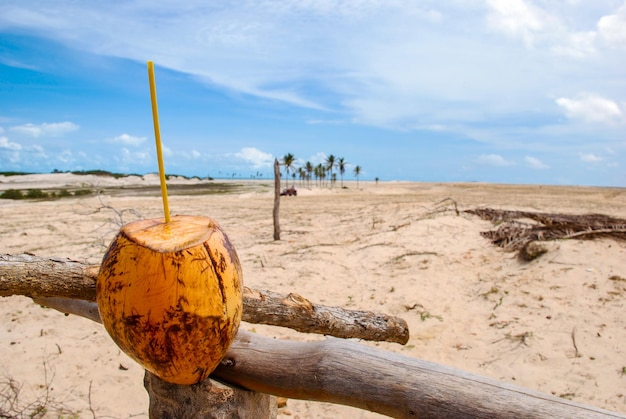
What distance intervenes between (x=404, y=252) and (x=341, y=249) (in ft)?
4.97

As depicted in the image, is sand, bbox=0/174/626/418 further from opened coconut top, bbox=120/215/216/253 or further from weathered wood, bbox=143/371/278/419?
opened coconut top, bbox=120/215/216/253

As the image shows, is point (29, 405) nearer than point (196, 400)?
No

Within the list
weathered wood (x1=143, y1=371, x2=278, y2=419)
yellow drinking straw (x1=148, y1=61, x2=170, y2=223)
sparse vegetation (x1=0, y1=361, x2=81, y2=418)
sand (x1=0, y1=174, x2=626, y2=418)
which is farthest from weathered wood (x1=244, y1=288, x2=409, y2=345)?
sparse vegetation (x1=0, y1=361, x2=81, y2=418)

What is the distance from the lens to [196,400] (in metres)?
1.43

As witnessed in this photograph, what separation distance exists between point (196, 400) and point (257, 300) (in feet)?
1.81

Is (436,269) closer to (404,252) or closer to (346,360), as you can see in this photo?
(404,252)

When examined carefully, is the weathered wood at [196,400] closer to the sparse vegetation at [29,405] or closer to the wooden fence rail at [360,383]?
the wooden fence rail at [360,383]

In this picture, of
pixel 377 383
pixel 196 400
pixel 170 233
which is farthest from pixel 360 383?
pixel 170 233

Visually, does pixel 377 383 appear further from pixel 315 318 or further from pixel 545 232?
pixel 545 232

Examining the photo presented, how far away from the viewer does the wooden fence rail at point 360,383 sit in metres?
1.29

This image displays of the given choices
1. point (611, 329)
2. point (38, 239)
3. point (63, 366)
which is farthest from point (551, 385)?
point (38, 239)

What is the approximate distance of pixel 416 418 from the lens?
1.39 m

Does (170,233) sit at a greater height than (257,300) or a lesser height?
greater

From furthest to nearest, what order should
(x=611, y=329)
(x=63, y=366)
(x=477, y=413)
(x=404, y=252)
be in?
(x=404, y=252), (x=611, y=329), (x=63, y=366), (x=477, y=413)
